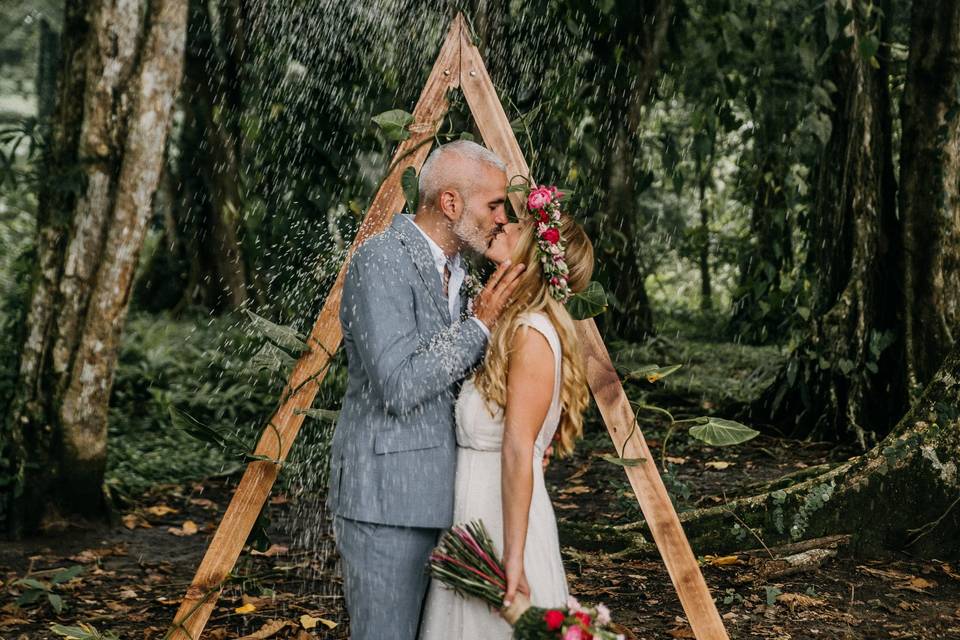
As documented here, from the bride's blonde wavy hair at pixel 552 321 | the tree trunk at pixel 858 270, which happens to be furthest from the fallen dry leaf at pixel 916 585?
the bride's blonde wavy hair at pixel 552 321

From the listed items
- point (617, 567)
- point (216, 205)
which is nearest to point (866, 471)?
point (617, 567)

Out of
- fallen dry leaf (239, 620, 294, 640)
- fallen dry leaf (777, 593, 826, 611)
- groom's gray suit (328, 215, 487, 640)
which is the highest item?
groom's gray suit (328, 215, 487, 640)

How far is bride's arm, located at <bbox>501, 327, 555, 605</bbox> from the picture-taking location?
2.35 m

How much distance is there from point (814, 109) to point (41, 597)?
4.92 metres

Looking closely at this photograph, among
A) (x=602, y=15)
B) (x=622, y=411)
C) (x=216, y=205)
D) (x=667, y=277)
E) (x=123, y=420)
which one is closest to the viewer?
(x=622, y=411)

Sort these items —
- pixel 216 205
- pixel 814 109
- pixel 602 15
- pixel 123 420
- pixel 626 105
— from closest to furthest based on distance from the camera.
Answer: pixel 602 15 → pixel 814 109 → pixel 626 105 → pixel 123 420 → pixel 216 205

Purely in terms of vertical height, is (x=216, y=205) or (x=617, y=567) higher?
(x=216, y=205)

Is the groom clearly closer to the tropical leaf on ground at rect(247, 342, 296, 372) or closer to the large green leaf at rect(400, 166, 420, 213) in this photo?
the large green leaf at rect(400, 166, 420, 213)

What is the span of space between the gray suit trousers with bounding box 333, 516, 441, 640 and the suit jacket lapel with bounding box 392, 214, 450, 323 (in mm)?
555

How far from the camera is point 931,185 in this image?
5.73 meters

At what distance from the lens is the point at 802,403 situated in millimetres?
6887

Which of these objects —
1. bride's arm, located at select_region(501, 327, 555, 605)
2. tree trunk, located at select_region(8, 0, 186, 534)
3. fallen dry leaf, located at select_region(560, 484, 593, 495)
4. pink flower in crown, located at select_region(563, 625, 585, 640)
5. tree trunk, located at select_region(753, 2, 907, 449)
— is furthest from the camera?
tree trunk, located at select_region(753, 2, 907, 449)

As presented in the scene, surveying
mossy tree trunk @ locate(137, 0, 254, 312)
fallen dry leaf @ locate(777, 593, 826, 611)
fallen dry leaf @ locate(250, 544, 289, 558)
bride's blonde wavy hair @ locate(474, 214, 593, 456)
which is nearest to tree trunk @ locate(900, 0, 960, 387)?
fallen dry leaf @ locate(777, 593, 826, 611)

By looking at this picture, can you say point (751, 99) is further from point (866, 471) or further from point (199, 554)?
point (199, 554)
